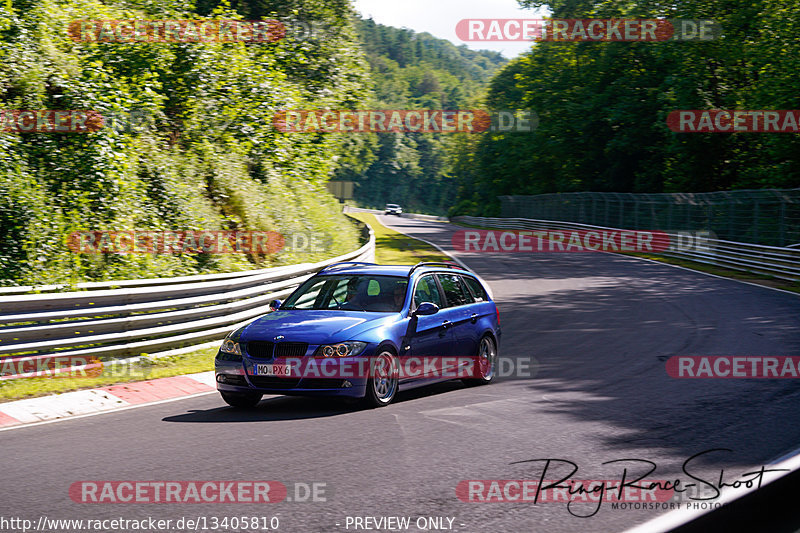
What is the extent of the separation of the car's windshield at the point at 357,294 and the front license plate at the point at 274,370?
1.45 meters

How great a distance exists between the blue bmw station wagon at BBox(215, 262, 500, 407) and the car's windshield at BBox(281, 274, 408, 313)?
12mm

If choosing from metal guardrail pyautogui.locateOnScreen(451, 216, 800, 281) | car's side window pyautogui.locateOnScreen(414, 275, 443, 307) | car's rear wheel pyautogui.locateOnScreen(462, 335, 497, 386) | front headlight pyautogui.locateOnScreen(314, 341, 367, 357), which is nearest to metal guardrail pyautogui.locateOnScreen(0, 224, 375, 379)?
front headlight pyautogui.locateOnScreen(314, 341, 367, 357)

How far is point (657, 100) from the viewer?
5134 cm

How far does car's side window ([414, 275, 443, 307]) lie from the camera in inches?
409

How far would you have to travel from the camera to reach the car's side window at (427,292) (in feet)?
34.1

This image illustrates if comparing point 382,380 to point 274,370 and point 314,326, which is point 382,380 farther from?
point 274,370

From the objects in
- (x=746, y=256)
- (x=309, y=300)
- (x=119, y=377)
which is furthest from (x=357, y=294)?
(x=746, y=256)

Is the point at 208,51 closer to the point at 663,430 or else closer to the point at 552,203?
the point at 663,430

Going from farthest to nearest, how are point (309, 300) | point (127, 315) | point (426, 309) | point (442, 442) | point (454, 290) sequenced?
point (127, 315) < point (454, 290) < point (309, 300) < point (426, 309) < point (442, 442)

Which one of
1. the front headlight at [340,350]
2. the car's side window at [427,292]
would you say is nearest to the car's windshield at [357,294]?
the car's side window at [427,292]

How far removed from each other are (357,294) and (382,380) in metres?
1.39

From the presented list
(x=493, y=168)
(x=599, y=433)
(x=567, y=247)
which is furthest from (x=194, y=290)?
(x=493, y=168)

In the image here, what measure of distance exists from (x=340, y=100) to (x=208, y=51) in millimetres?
17765

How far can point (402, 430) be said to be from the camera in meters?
8.01
